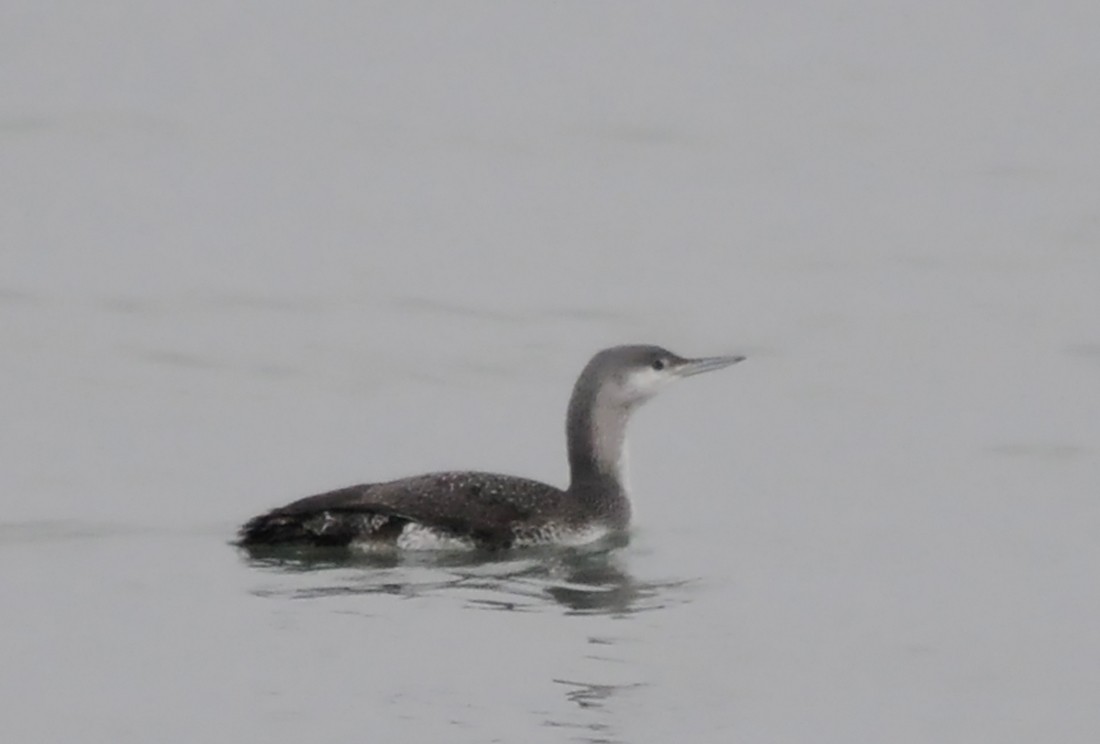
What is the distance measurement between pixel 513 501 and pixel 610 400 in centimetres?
71

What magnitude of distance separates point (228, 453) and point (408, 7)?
1250cm

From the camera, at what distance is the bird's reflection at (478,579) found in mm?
9422

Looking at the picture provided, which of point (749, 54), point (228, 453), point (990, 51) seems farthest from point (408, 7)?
point (228, 453)

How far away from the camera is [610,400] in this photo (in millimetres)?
10844

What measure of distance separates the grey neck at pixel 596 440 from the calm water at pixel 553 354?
0.30 m

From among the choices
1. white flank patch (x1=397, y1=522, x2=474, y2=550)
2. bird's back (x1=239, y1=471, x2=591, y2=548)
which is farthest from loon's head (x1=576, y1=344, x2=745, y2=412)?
white flank patch (x1=397, y1=522, x2=474, y2=550)

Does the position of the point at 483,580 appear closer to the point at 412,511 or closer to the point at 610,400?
the point at 412,511

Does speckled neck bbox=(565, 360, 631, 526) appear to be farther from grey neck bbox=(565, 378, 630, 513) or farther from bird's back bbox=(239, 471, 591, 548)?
bird's back bbox=(239, 471, 591, 548)

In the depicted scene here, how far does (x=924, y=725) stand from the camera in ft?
27.4

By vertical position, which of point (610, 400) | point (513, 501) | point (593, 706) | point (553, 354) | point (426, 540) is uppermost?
point (553, 354)

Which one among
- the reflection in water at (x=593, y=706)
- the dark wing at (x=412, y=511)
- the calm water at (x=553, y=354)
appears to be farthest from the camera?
the dark wing at (x=412, y=511)

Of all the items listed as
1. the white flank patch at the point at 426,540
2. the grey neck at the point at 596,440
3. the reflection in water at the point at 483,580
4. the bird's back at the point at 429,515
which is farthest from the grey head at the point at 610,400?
the white flank patch at the point at 426,540

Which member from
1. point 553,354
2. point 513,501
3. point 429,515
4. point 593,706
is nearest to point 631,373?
point 513,501

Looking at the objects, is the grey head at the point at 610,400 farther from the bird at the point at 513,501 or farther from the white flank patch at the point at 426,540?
the white flank patch at the point at 426,540
